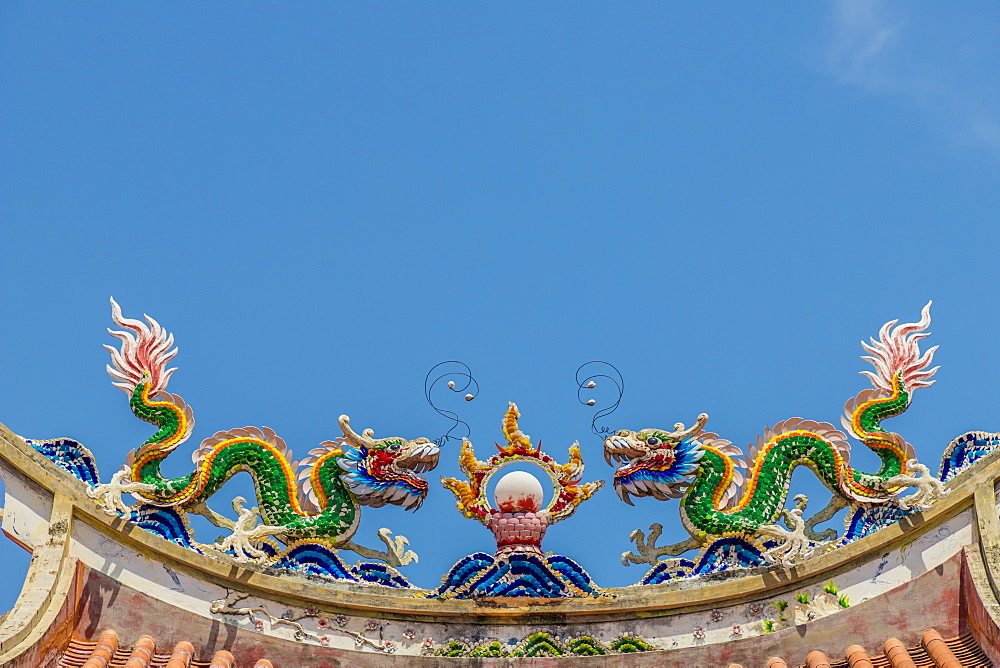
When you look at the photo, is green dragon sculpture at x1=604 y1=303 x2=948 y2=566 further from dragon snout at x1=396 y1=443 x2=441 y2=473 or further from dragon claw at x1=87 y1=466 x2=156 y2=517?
dragon claw at x1=87 y1=466 x2=156 y2=517

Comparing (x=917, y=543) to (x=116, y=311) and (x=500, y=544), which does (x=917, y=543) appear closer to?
(x=500, y=544)

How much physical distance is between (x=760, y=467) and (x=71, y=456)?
Result: 18.1ft

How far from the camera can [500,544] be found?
14.2 metres

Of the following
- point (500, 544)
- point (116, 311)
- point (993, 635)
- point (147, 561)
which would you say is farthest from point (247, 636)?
point (993, 635)

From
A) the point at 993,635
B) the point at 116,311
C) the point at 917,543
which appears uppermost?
the point at 116,311

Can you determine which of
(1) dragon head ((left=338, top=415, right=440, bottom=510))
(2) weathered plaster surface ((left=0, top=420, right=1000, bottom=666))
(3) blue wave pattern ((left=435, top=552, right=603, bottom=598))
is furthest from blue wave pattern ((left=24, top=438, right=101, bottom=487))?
(3) blue wave pattern ((left=435, top=552, right=603, bottom=598))

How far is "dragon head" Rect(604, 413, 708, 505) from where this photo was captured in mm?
14383

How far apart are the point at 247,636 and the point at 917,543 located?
203 inches

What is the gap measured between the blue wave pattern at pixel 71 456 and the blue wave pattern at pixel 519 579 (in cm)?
290

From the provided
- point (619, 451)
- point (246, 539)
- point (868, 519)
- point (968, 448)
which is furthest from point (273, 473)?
point (968, 448)

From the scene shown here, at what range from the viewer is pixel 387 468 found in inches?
569

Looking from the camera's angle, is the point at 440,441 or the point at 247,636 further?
the point at 440,441

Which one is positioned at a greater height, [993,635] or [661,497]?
[661,497]

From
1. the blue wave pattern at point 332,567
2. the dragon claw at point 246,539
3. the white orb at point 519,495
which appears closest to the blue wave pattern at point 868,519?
the white orb at point 519,495
